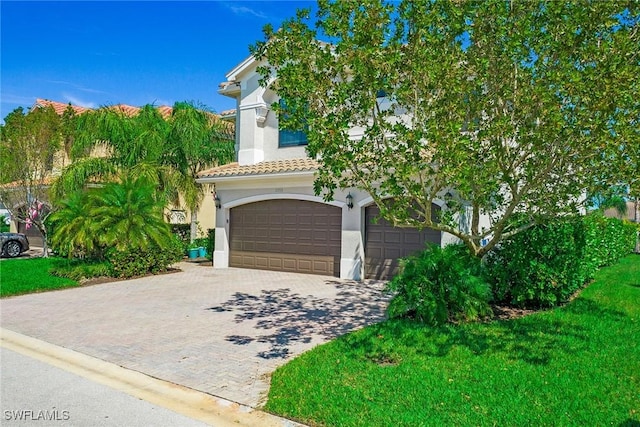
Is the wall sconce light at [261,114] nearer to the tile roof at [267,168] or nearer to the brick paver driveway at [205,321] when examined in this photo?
the tile roof at [267,168]

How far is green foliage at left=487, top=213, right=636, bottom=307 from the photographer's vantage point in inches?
332

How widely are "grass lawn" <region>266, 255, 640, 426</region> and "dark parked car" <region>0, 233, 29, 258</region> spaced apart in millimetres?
20272

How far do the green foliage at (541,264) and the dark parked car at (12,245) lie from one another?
70.0 ft

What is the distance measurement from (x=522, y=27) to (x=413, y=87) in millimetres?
1570

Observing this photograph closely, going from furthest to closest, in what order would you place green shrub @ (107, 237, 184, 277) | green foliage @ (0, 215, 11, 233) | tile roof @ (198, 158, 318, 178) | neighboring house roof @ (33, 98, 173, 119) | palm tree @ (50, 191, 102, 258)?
green foliage @ (0, 215, 11, 233)
neighboring house roof @ (33, 98, 173, 119)
tile roof @ (198, 158, 318, 178)
green shrub @ (107, 237, 184, 277)
palm tree @ (50, 191, 102, 258)

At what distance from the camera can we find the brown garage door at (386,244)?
13594mm

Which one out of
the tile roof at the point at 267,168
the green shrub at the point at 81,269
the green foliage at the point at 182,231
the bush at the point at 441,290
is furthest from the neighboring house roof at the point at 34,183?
the bush at the point at 441,290

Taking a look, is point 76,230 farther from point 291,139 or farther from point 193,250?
point 291,139

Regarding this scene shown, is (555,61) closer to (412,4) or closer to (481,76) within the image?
(481,76)

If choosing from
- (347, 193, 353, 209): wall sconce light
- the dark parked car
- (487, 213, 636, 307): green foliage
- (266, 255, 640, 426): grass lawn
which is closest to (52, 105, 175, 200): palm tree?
the dark parked car

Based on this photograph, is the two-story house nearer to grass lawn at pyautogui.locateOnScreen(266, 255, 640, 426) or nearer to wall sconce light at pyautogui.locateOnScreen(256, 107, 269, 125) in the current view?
wall sconce light at pyautogui.locateOnScreen(256, 107, 269, 125)

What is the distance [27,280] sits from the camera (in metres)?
13.7

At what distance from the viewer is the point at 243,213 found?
57.0ft

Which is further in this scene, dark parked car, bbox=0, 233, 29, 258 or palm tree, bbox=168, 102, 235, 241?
dark parked car, bbox=0, 233, 29, 258
